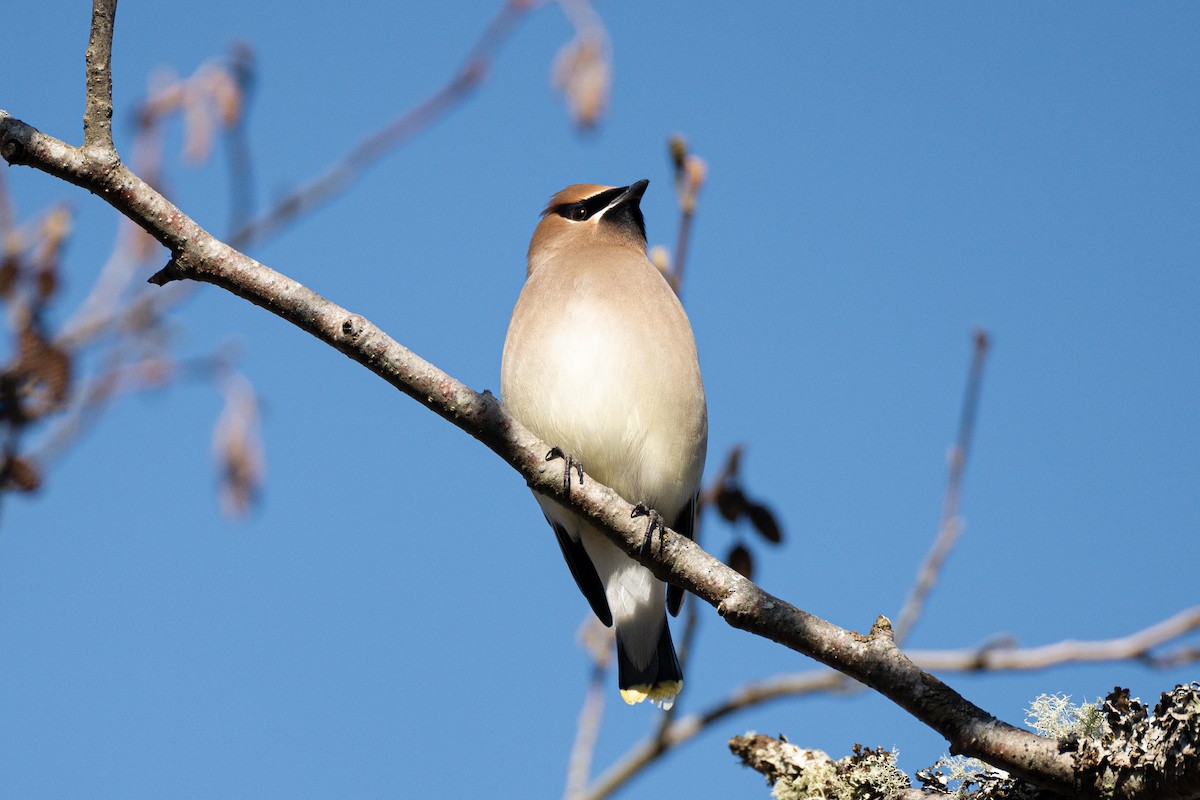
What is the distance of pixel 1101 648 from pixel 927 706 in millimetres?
1473

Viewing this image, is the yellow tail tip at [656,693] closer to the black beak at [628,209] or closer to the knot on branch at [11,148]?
the black beak at [628,209]

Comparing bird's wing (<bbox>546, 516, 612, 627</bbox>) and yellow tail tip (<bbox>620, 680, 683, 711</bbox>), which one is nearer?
yellow tail tip (<bbox>620, 680, 683, 711</bbox>)

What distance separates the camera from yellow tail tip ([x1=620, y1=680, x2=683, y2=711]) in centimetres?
443

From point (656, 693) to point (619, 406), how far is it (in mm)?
1072

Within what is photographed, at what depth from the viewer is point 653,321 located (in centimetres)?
433

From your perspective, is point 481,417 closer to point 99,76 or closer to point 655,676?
point 99,76

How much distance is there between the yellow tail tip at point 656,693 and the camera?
4.43 meters

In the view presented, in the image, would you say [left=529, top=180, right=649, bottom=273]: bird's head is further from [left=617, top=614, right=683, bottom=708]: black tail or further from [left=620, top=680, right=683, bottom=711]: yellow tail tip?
[left=620, top=680, right=683, bottom=711]: yellow tail tip

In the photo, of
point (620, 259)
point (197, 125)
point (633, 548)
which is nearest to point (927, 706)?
point (633, 548)

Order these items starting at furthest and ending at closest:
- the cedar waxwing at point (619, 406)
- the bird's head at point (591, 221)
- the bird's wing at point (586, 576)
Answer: the bird's head at point (591, 221) < the bird's wing at point (586, 576) < the cedar waxwing at point (619, 406)

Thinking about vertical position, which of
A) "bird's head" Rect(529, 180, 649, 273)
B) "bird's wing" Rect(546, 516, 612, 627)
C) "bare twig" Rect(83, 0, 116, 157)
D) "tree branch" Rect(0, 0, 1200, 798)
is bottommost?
"tree branch" Rect(0, 0, 1200, 798)

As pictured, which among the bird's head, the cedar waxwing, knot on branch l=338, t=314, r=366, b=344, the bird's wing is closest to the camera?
knot on branch l=338, t=314, r=366, b=344

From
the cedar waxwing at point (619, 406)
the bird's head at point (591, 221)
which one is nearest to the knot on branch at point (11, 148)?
the cedar waxwing at point (619, 406)

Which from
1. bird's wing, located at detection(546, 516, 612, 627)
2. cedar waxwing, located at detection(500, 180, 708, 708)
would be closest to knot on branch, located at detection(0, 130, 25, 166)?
cedar waxwing, located at detection(500, 180, 708, 708)
